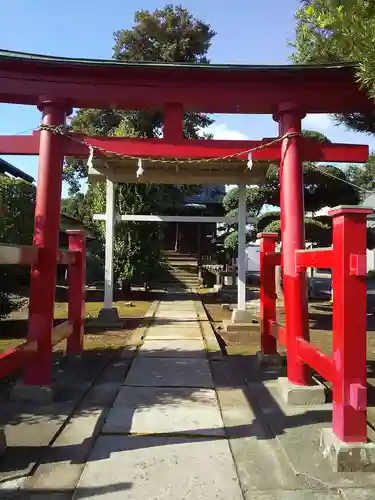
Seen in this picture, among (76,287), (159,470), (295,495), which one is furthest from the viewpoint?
(76,287)

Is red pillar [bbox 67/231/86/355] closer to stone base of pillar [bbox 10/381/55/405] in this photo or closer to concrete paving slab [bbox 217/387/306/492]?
stone base of pillar [bbox 10/381/55/405]

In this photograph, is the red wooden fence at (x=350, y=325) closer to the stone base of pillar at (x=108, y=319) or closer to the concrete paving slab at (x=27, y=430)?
the concrete paving slab at (x=27, y=430)

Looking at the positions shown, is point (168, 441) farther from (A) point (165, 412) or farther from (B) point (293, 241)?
(B) point (293, 241)

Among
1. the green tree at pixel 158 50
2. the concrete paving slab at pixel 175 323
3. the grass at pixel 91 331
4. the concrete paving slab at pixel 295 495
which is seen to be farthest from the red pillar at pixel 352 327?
the green tree at pixel 158 50

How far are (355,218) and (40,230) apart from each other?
10.7 ft

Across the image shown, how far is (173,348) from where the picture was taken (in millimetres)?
7605

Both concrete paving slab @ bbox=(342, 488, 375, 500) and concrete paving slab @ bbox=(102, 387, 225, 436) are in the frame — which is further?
concrete paving slab @ bbox=(102, 387, 225, 436)

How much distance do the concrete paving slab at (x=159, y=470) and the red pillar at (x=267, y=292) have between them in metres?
2.80

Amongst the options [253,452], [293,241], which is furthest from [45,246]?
[253,452]

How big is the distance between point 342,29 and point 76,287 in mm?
4527

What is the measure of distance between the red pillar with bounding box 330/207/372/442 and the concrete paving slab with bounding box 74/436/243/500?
921 mm

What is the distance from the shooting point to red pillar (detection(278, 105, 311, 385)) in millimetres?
5048

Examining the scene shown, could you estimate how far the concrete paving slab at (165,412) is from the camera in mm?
4078

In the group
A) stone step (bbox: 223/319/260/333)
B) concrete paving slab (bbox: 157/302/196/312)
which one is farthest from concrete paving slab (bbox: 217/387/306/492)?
concrete paving slab (bbox: 157/302/196/312)
